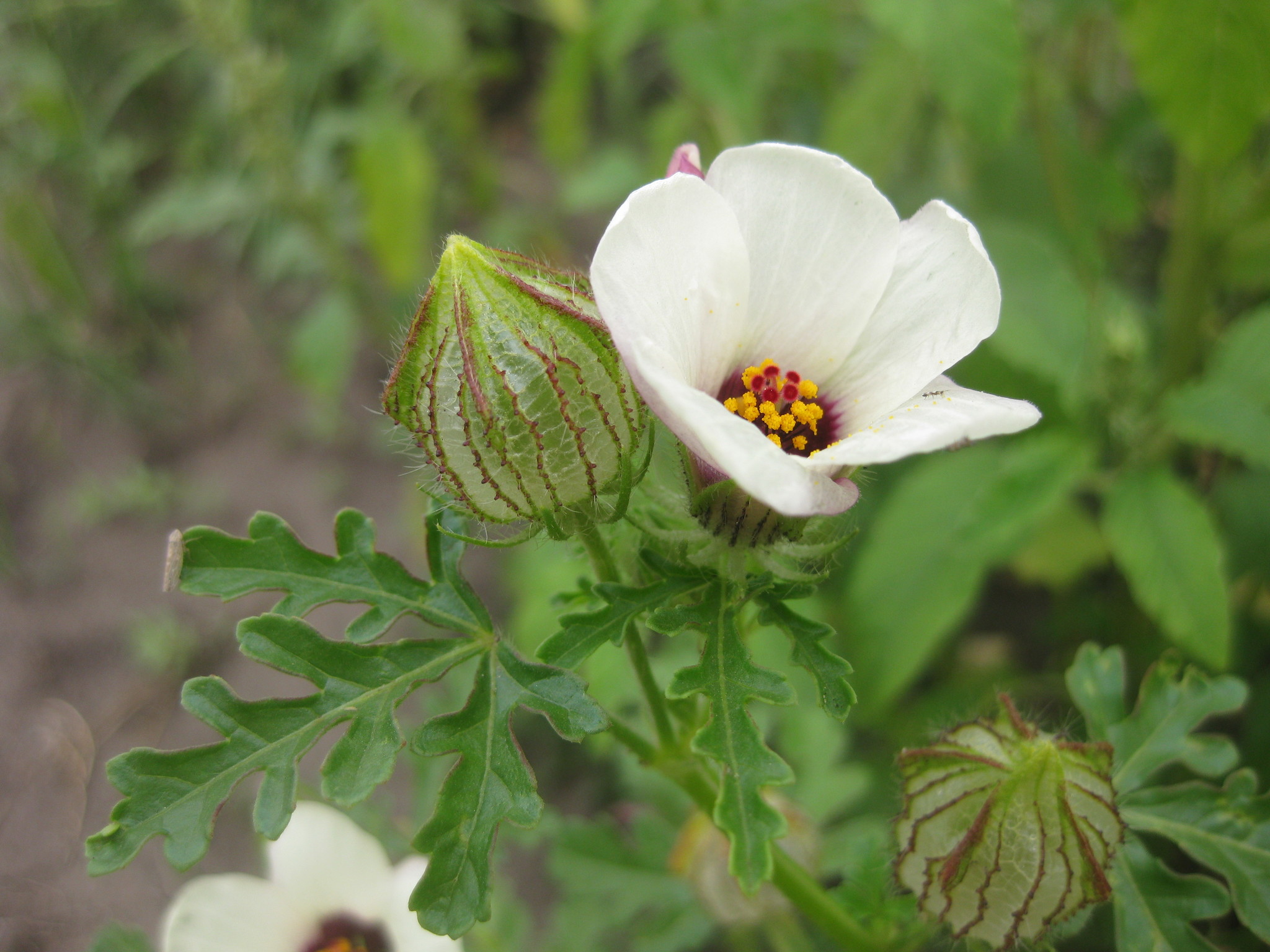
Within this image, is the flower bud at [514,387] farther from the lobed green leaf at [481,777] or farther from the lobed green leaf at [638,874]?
the lobed green leaf at [638,874]

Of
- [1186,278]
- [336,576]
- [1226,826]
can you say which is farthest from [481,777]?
[1186,278]

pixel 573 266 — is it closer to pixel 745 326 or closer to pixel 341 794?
pixel 745 326

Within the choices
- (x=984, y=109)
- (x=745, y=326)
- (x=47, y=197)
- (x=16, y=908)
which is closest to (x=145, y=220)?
(x=47, y=197)

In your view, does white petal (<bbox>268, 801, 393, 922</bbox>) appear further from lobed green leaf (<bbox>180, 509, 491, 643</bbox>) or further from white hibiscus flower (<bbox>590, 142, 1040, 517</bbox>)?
white hibiscus flower (<bbox>590, 142, 1040, 517</bbox>)

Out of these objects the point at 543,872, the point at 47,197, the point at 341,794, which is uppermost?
the point at 341,794

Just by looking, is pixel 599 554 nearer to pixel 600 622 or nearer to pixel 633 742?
pixel 600 622

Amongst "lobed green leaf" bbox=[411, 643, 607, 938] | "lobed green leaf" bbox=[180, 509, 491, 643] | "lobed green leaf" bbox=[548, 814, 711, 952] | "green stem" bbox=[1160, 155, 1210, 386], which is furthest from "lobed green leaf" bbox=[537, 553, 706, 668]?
"green stem" bbox=[1160, 155, 1210, 386]

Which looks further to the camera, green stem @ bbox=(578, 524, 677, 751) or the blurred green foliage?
the blurred green foliage
